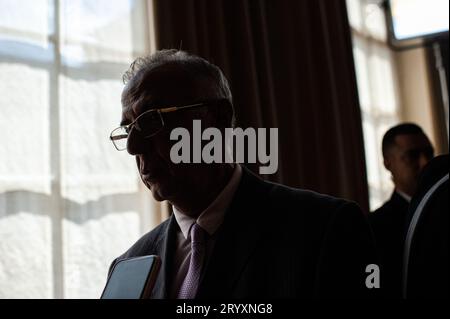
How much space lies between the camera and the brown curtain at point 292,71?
2.79 meters

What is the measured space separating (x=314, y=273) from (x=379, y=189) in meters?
3.43

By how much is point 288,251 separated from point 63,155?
4.23 feet

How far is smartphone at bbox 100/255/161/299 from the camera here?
81 centimetres

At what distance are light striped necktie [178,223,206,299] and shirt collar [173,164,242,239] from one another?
0.02m

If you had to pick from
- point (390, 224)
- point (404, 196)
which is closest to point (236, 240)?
point (390, 224)

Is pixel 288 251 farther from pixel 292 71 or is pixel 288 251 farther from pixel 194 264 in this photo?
pixel 292 71

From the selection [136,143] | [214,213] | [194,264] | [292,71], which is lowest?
[194,264]

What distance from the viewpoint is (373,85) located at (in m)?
4.55

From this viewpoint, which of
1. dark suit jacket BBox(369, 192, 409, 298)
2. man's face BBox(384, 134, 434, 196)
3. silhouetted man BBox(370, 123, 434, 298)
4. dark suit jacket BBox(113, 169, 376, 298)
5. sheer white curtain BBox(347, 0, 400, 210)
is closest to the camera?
dark suit jacket BBox(113, 169, 376, 298)

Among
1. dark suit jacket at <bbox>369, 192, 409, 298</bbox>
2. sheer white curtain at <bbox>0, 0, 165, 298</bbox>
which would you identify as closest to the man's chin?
sheer white curtain at <bbox>0, 0, 165, 298</bbox>

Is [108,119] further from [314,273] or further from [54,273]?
[314,273]

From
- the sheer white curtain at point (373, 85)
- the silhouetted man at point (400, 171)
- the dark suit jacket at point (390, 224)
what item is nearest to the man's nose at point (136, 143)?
the dark suit jacket at point (390, 224)

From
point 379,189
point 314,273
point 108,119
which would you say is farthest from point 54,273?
point 379,189

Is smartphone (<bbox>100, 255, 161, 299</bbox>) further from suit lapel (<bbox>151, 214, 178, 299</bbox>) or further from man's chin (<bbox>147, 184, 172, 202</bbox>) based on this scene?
man's chin (<bbox>147, 184, 172, 202</bbox>)
